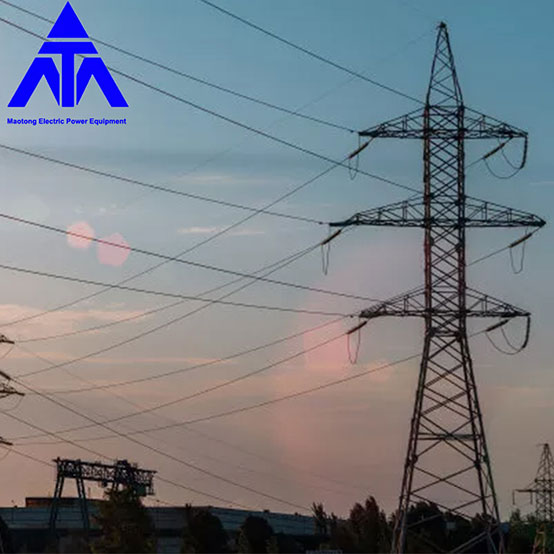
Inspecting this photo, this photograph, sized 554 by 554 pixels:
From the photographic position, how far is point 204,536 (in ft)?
559

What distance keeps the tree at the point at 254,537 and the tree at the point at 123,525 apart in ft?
123

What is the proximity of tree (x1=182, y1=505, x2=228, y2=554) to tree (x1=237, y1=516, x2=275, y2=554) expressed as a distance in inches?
91.4

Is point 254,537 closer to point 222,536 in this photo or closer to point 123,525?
point 222,536

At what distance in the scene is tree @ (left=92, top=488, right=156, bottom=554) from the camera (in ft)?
421

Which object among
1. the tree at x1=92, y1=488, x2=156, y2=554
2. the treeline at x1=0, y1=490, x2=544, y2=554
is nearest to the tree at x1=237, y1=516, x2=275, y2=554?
the treeline at x1=0, y1=490, x2=544, y2=554

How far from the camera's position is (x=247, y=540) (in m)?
174

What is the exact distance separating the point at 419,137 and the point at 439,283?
22.6ft

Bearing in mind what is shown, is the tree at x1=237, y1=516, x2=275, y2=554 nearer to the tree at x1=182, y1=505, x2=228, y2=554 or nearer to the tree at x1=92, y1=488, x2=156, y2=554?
the tree at x1=182, y1=505, x2=228, y2=554

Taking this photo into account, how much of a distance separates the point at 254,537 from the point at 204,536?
9.91m

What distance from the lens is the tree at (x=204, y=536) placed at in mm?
166750

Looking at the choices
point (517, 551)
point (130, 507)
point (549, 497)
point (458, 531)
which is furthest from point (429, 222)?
point (458, 531)

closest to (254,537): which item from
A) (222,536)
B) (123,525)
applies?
(222,536)

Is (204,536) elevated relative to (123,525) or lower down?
elevated

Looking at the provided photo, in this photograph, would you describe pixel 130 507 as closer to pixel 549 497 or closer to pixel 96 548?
pixel 96 548
